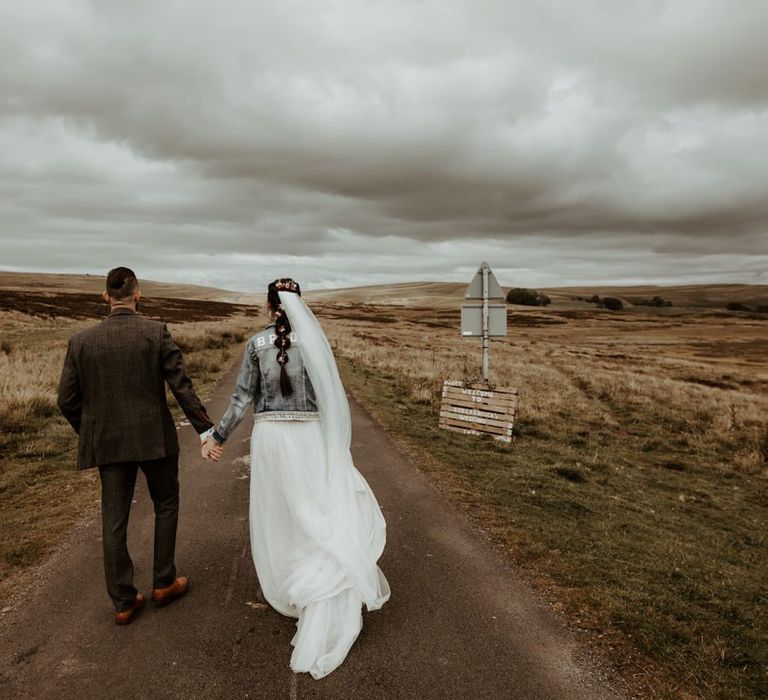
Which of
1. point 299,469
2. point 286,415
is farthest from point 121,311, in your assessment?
point 299,469

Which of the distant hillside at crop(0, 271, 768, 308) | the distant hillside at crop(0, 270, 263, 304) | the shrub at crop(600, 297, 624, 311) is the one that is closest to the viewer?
the distant hillside at crop(0, 270, 263, 304)

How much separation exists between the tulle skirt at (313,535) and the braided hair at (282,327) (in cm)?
36

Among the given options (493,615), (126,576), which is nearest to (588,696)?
(493,615)

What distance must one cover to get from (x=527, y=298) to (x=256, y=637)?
144 m

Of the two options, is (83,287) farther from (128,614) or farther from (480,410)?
(128,614)

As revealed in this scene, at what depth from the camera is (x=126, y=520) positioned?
3967mm

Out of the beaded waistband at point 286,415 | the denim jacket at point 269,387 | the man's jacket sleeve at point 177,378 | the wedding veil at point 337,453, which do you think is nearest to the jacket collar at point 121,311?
the man's jacket sleeve at point 177,378

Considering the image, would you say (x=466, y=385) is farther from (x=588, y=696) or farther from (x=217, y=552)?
(x=588, y=696)

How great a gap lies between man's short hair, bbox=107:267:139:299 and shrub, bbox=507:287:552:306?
466 feet

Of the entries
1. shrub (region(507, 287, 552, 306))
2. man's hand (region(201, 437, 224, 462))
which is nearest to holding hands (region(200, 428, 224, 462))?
man's hand (region(201, 437, 224, 462))

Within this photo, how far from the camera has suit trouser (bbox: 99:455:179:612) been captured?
3914 mm

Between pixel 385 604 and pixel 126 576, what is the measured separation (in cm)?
211

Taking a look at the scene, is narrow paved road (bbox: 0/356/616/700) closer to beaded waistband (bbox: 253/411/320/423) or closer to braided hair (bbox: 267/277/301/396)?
beaded waistband (bbox: 253/411/320/423)

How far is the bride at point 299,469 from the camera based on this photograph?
3.92 m
